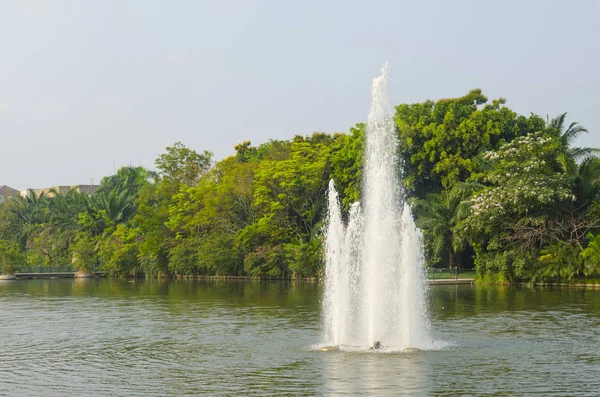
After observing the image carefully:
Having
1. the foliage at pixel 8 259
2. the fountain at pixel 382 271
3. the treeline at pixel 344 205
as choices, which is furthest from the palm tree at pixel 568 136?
the foliage at pixel 8 259

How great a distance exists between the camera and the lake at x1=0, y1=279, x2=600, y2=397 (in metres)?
18.1

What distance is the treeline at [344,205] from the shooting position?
2072 inches

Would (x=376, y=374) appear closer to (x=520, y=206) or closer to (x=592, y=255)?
(x=592, y=255)

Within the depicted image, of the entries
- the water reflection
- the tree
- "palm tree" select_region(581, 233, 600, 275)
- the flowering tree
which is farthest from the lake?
the tree

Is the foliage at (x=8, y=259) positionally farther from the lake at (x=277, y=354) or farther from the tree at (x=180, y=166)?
the lake at (x=277, y=354)

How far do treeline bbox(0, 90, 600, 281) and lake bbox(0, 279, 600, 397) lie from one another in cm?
1270

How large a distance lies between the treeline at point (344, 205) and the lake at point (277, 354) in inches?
500

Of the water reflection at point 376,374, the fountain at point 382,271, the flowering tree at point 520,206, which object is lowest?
the water reflection at point 376,374

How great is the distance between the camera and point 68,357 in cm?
2342

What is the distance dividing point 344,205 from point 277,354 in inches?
1715

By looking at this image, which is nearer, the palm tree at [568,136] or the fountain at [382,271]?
the fountain at [382,271]

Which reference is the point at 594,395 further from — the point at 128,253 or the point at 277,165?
the point at 128,253

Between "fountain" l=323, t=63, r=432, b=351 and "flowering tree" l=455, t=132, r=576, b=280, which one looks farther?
"flowering tree" l=455, t=132, r=576, b=280

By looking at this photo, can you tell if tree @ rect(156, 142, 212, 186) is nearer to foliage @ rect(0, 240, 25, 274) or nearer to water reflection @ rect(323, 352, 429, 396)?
foliage @ rect(0, 240, 25, 274)
